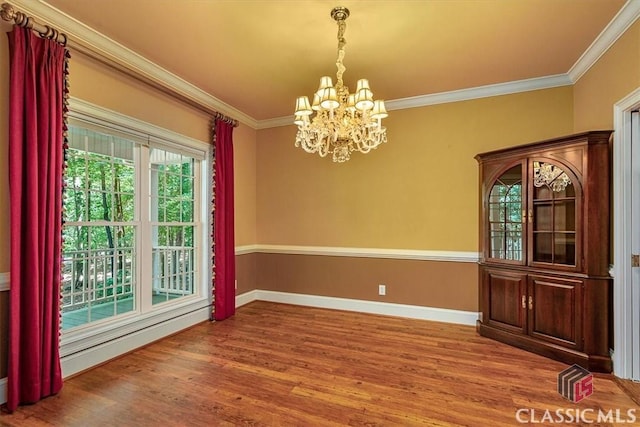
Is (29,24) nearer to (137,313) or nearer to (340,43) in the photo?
(340,43)

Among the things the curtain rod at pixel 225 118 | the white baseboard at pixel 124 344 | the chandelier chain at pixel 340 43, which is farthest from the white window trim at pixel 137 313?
the chandelier chain at pixel 340 43

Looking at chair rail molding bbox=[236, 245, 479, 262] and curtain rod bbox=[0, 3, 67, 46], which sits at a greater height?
curtain rod bbox=[0, 3, 67, 46]

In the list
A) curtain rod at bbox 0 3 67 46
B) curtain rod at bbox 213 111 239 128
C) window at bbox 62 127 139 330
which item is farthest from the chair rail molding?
curtain rod at bbox 0 3 67 46

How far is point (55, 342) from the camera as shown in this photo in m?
2.26

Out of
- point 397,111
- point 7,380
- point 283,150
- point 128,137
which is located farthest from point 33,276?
point 397,111

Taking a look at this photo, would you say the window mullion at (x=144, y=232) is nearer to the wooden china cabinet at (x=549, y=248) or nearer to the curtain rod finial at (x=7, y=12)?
the curtain rod finial at (x=7, y=12)

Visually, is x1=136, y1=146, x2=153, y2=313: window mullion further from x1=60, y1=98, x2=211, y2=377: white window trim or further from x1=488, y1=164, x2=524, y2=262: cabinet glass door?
x1=488, y1=164, x2=524, y2=262: cabinet glass door

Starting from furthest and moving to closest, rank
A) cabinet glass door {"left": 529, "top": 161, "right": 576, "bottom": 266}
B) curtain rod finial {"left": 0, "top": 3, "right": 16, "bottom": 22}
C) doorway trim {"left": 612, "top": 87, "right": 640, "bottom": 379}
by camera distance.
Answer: cabinet glass door {"left": 529, "top": 161, "right": 576, "bottom": 266}
doorway trim {"left": 612, "top": 87, "right": 640, "bottom": 379}
curtain rod finial {"left": 0, "top": 3, "right": 16, "bottom": 22}

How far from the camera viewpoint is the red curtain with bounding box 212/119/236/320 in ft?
12.8

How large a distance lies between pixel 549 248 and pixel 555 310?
1.88ft

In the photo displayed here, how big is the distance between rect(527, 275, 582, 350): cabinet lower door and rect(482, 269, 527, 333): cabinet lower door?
0.08 meters

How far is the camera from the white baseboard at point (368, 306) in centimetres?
379

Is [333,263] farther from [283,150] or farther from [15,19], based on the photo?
[15,19]

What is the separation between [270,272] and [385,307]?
1.84 meters
